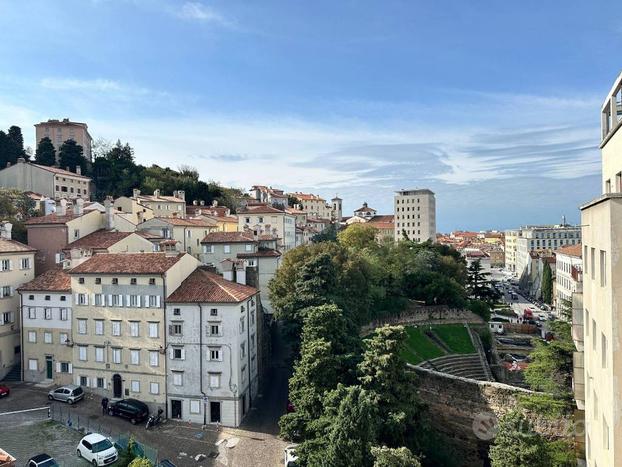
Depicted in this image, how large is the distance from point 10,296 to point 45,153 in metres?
62.1

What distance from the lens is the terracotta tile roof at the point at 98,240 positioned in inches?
1642

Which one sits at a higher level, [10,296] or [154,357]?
[10,296]

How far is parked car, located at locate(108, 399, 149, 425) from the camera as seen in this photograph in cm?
3125

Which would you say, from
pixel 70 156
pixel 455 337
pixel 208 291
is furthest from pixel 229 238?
pixel 70 156

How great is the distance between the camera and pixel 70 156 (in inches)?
3546

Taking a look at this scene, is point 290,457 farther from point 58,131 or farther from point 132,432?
point 58,131

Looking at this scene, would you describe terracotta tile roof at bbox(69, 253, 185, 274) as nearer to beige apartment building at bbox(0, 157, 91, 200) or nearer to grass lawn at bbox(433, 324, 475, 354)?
grass lawn at bbox(433, 324, 475, 354)

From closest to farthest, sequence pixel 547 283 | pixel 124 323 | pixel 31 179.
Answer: pixel 124 323 < pixel 31 179 < pixel 547 283

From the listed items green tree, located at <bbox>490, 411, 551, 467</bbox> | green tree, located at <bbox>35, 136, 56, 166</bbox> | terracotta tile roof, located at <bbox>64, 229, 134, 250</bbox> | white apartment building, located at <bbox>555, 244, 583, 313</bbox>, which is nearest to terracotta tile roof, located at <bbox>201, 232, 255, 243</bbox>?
terracotta tile roof, located at <bbox>64, 229, 134, 250</bbox>

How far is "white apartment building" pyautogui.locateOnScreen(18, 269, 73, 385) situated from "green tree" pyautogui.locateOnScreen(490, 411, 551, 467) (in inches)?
1190

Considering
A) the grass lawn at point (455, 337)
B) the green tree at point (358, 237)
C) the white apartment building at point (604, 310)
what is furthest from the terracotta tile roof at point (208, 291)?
the green tree at point (358, 237)

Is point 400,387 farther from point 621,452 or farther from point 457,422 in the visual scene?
point 621,452

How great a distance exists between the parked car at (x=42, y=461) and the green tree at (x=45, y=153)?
78512mm

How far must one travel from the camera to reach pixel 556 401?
26.0 metres
